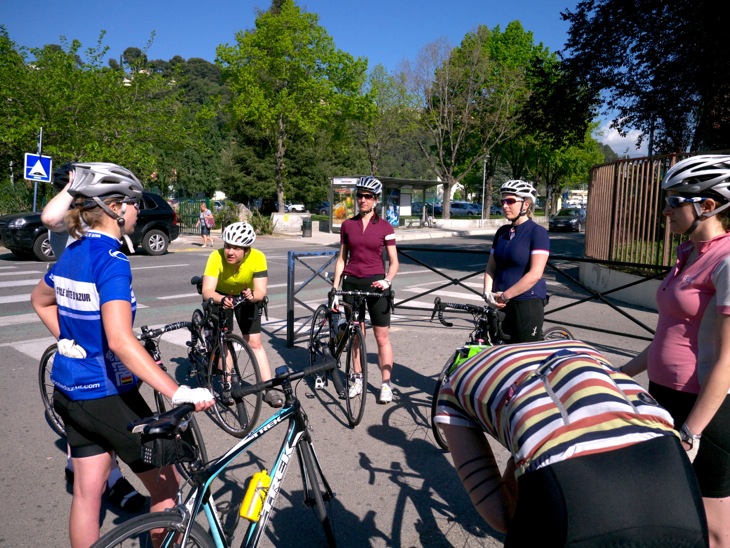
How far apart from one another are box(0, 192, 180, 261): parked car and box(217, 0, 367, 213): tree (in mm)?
14932

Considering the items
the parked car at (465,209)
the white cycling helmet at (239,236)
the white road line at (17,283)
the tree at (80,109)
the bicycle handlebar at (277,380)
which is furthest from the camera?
the parked car at (465,209)

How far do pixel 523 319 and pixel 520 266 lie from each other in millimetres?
441

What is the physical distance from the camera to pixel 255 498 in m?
2.38

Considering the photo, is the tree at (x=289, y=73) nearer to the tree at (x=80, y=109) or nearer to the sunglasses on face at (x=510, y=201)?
the tree at (x=80, y=109)

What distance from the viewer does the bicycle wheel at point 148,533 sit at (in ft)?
6.54

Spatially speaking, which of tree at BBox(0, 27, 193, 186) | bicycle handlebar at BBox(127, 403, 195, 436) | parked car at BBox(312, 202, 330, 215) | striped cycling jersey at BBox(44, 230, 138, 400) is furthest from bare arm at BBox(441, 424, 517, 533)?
parked car at BBox(312, 202, 330, 215)

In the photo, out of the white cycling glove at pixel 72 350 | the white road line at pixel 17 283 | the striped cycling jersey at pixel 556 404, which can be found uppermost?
the striped cycling jersey at pixel 556 404

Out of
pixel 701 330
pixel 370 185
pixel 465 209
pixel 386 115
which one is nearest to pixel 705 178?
pixel 701 330

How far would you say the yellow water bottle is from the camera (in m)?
2.37

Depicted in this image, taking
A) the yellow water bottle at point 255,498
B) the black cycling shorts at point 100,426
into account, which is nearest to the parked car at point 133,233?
the black cycling shorts at point 100,426

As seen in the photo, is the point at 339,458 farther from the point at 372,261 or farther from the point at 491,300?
the point at 372,261

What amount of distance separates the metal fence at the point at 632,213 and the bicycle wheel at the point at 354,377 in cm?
684

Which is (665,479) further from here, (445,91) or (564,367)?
(445,91)

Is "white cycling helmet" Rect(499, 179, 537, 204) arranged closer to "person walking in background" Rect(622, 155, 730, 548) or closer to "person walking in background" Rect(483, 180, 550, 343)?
"person walking in background" Rect(483, 180, 550, 343)
